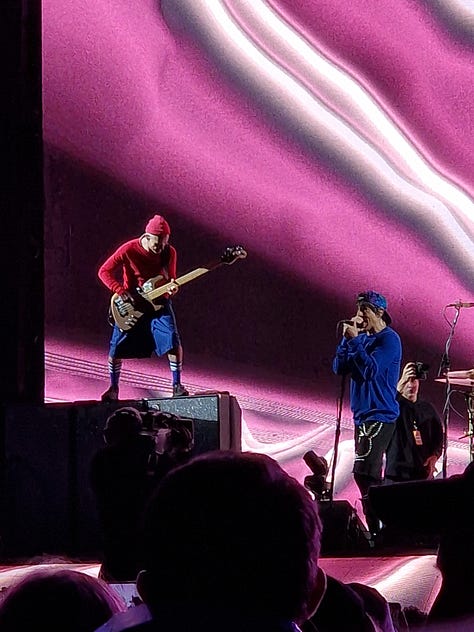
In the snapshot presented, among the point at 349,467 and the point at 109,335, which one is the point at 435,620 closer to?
the point at 349,467

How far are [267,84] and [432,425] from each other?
223 centimetres

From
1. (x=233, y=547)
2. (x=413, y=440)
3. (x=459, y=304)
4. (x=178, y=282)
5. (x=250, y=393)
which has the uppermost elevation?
(x=178, y=282)

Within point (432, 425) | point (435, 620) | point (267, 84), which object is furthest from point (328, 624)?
point (267, 84)

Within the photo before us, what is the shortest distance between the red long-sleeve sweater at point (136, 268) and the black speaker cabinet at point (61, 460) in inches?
37.0

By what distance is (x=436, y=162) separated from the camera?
571cm

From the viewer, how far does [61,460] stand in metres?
5.00

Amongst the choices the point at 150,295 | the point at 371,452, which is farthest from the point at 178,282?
the point at 371,452

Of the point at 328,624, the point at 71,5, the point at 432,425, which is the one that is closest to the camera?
the point at 328,624

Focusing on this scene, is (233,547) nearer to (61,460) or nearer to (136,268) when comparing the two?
(61,460)

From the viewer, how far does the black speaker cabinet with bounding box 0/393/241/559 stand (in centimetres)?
489

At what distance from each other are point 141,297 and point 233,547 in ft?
16.1

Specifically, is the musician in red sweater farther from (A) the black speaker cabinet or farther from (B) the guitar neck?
(A) the black speaker cabinet

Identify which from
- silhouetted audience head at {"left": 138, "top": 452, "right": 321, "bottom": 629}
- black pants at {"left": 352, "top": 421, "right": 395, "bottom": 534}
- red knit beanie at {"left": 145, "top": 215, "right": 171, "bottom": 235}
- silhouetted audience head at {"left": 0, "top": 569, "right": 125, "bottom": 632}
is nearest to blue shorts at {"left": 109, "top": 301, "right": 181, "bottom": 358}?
red knit beanie at {"left": 145, "top": 215, "right": 171, "bottom": 235}

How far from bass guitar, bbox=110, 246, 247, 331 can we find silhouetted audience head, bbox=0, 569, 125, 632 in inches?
183
